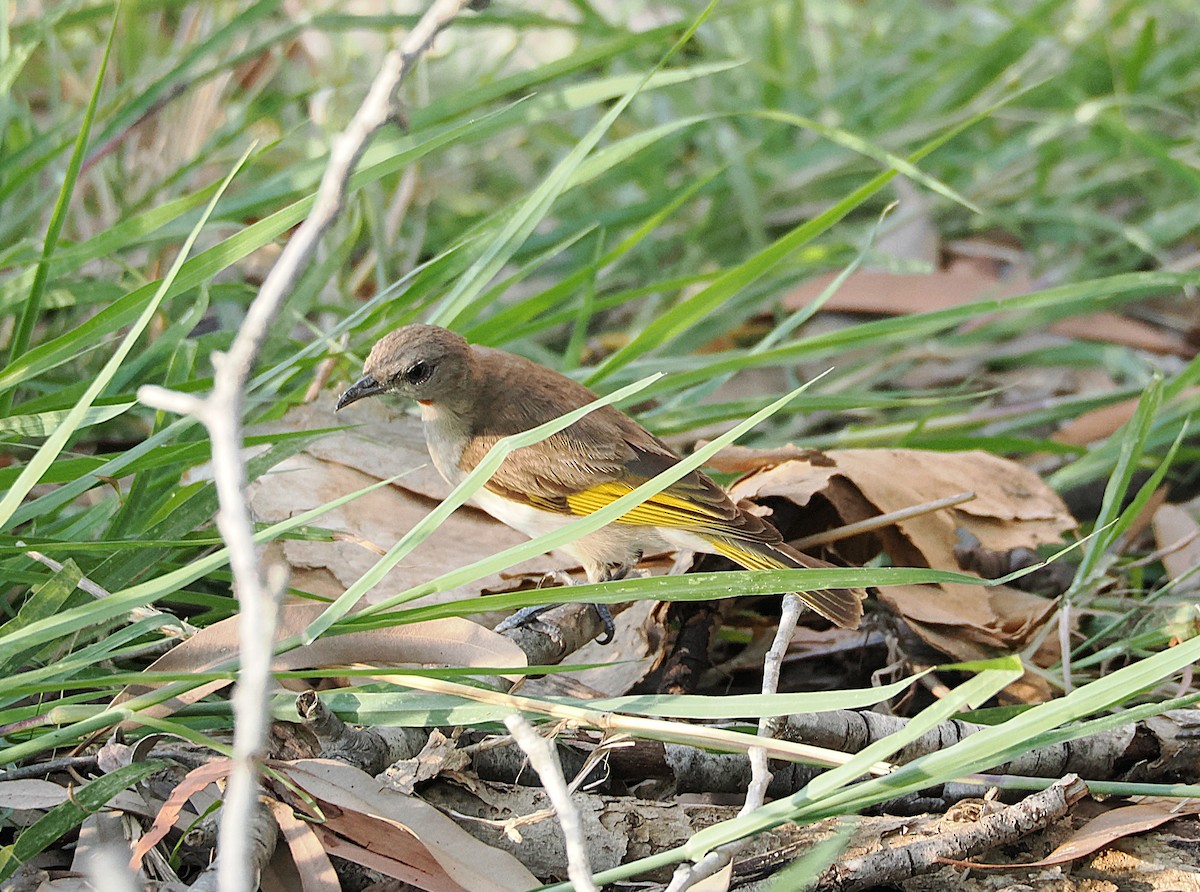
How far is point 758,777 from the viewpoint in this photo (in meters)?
2.00

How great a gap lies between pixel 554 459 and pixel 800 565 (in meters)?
0.75

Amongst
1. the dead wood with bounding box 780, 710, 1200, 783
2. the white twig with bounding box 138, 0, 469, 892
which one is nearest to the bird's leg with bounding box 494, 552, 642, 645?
the dead wood with bounding box 780, 710, 1200, 783

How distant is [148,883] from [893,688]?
4.18 feet

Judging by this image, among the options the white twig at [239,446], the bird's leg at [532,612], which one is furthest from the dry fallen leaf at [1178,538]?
the white twig at [239,446]

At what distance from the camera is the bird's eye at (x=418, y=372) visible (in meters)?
3.21

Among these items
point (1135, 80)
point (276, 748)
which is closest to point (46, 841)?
point (276, 748)

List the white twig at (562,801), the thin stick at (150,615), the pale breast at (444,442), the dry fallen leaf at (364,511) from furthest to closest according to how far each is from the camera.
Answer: the pale breast at (444,442) → the dry fallen leaf at (364,511) → the thin stick at (150,615) → the white twig at (562,801)

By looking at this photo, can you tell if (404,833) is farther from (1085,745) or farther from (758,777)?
(1085,745)

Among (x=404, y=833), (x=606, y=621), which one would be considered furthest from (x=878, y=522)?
(x=404, y=833)

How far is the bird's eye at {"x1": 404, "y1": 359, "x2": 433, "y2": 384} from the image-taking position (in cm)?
321

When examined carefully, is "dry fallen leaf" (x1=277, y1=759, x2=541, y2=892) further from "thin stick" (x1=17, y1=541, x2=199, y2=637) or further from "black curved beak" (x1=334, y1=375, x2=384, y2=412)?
"black curved beak" (x1=334, y1=375, x2=384, y2=412)

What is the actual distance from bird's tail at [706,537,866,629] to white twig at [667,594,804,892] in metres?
0.29

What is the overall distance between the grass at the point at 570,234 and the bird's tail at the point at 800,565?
0.52 meters

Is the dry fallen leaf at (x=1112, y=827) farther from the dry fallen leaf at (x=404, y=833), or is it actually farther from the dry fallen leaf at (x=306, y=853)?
the dry fallen leaf at (x=306, y=853)
